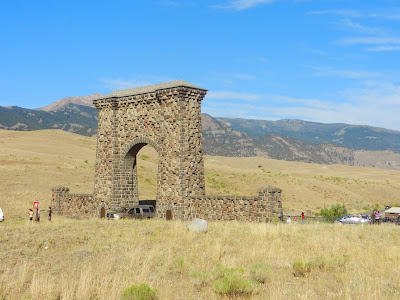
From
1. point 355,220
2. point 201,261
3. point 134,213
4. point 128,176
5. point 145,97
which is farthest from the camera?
point 355,220

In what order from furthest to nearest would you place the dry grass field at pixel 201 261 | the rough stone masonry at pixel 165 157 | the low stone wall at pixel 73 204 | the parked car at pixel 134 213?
1. the low stone wall at pixel 73 204
2. the parked car at pixel 134 213
3. the rough stone masonry at pixel 165 157
4. the dry grass field at pixel 201 261

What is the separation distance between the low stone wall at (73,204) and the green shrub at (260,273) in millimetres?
20697

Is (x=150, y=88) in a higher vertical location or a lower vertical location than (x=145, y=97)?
higher

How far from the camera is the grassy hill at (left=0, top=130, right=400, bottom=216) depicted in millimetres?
43438

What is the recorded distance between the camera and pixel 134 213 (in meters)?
28.9

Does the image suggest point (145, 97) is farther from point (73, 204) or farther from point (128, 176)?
point (73, 204)

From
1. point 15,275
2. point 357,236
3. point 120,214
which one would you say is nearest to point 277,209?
point 357,236

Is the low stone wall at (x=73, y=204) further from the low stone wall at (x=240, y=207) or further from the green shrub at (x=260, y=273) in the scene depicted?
the green shrub at (x=260, y=273)

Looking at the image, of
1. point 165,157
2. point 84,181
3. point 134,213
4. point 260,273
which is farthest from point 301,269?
point 84,181

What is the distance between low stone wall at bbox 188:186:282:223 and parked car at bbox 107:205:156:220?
136 inches

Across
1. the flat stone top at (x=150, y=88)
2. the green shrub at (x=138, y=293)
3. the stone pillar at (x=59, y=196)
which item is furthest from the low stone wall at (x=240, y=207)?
the green shrub at (x=138, y=293)

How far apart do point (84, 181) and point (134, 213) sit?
25082mm

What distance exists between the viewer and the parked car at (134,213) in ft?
92.3

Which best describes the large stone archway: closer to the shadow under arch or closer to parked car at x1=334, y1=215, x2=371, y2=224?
the shadow under arch
